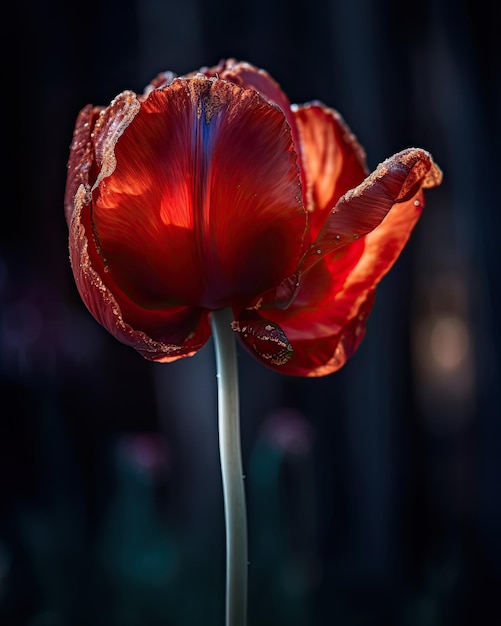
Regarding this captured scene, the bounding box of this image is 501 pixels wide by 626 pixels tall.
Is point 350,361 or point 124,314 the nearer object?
point 124,314

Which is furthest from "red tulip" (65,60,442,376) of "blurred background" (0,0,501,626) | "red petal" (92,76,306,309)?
"blurred background" (0,0,501,626)

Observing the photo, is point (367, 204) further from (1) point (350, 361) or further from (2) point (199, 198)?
(1) point (350, 361)

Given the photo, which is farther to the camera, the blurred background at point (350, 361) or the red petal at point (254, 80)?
the blurred background at point (350, 361)

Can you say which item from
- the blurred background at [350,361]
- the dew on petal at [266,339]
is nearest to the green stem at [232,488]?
the dew on petal at [266,339]

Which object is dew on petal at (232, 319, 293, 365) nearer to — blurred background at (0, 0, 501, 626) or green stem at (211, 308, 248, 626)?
green stem at (211, 308, 248, 626)

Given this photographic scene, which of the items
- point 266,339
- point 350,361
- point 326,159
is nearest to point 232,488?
point 266,339

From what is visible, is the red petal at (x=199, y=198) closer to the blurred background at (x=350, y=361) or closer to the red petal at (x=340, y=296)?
the red petal at (x=340, y=296)
